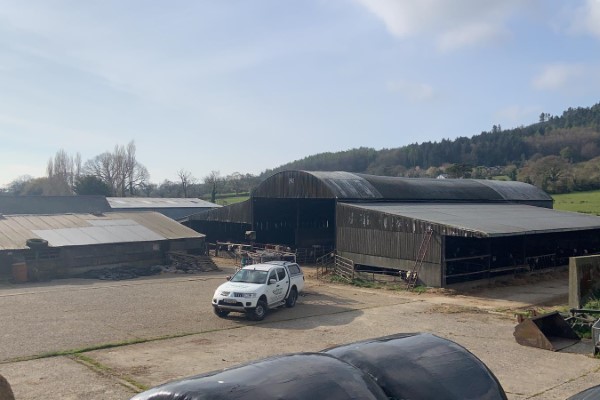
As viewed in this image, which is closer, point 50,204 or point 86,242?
point 86,242

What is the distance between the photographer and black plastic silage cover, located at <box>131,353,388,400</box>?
4.84 metres

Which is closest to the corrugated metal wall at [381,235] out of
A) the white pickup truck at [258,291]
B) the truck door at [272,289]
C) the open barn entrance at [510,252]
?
the open barn entrance at [510,252]

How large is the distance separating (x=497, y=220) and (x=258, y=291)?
55.0 feet

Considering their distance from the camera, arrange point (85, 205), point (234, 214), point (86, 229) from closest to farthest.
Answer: point (86, 229) → point (234, 214) → point (85, 205)

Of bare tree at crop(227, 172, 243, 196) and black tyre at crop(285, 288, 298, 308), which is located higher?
bare tree at crop(227, 172, 243, 196)

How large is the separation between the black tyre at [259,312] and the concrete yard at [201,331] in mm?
287

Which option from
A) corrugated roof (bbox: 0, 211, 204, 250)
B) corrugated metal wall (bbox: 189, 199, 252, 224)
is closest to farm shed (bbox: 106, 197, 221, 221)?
corrugated metal wall (bbox: 189, 199, 252, 224)

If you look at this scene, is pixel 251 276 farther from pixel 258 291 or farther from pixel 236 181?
pixel 236 181

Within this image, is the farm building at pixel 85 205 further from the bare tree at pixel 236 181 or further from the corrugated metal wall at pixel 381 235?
the bare tree at pixel 236 181

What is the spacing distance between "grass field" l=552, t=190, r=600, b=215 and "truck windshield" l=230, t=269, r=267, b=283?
4674cm

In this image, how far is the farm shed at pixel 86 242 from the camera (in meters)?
30.7

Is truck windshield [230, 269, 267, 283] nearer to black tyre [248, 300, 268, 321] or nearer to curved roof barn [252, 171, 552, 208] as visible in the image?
black tyre [248, 300, 268, 321]

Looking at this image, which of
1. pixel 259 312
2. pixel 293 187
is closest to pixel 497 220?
pixel 293 187

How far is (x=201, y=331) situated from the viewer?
653 inches
